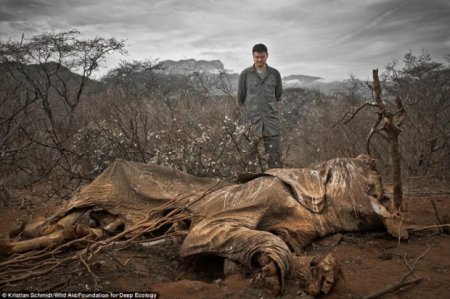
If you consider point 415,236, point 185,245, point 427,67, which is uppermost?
point 427,67

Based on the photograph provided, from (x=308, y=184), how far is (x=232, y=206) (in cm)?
79

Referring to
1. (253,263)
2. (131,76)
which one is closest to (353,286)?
(253,263)

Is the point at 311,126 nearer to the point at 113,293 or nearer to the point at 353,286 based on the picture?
the point at 353,286

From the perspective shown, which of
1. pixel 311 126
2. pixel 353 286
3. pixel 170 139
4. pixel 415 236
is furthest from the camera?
pixel 311 126

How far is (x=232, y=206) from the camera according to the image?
3594 millimetres

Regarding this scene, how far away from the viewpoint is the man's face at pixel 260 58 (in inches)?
250

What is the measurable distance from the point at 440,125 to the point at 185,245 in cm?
589

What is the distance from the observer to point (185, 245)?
3.19 metres

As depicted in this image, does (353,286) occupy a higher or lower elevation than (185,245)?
lower

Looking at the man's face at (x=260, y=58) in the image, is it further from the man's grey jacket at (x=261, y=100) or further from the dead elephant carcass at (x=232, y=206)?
the dead elephant carcass at (x=232, y=206)

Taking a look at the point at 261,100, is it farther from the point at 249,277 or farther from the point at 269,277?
the point at 269,277

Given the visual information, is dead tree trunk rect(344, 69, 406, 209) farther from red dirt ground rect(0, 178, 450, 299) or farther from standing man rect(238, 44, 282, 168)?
standing man rect(238, 44, 282, 168)

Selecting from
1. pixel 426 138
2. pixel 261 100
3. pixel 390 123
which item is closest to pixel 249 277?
pixel 390 123

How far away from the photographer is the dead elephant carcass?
3.29 m
